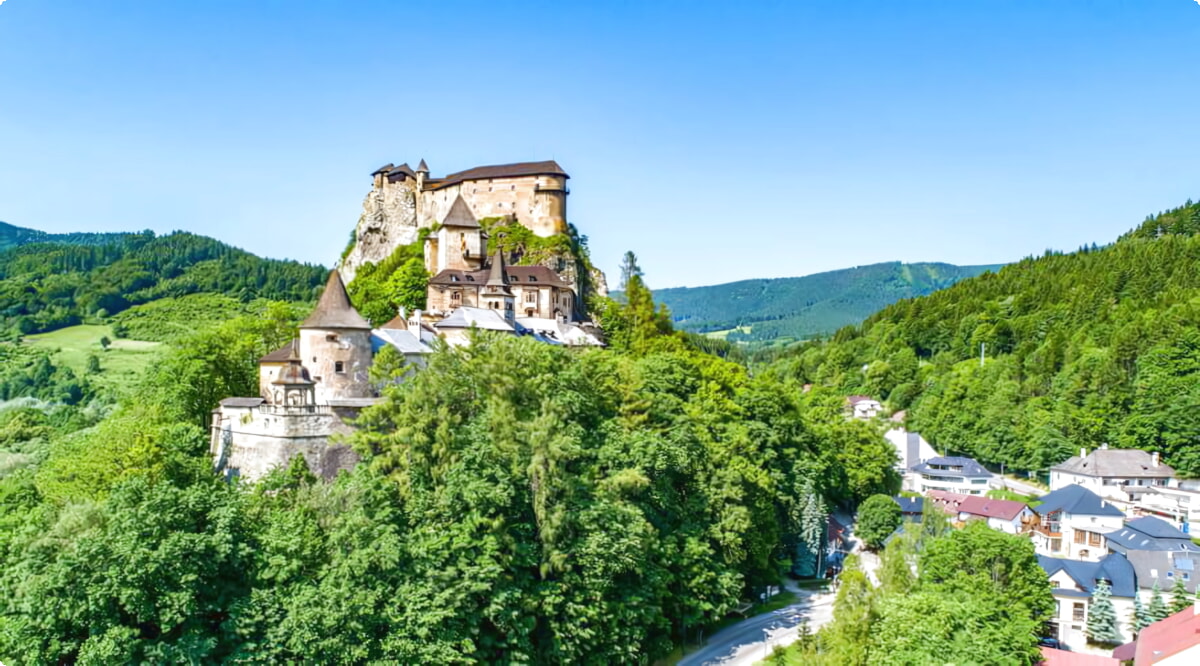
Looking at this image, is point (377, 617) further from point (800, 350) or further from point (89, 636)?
point (800, 350)

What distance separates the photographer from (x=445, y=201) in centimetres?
7662

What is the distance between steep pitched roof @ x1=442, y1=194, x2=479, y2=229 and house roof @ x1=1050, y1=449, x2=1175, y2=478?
5028cm

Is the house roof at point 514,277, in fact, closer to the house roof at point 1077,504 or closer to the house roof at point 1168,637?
the house roof at point 1077,504

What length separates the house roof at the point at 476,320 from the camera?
50.0m

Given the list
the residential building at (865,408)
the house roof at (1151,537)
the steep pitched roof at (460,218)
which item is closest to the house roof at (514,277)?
the steep pitched roof at (460,218)

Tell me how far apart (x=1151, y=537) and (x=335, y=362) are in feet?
140

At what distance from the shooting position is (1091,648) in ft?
123

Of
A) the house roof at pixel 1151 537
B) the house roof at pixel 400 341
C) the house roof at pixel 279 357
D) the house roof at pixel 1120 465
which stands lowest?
the house roof at pixel 1151 537

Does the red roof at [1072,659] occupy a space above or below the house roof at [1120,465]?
below

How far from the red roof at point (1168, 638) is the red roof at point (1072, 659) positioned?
108cm

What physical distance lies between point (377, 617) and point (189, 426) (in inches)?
655

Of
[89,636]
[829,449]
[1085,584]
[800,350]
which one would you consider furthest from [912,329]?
[89,636]

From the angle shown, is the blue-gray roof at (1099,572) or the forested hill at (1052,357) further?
the forested hill at (1052,357)

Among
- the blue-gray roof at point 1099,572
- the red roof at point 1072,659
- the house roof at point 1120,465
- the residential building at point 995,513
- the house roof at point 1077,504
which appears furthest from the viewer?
the house roof at point 1120,465
